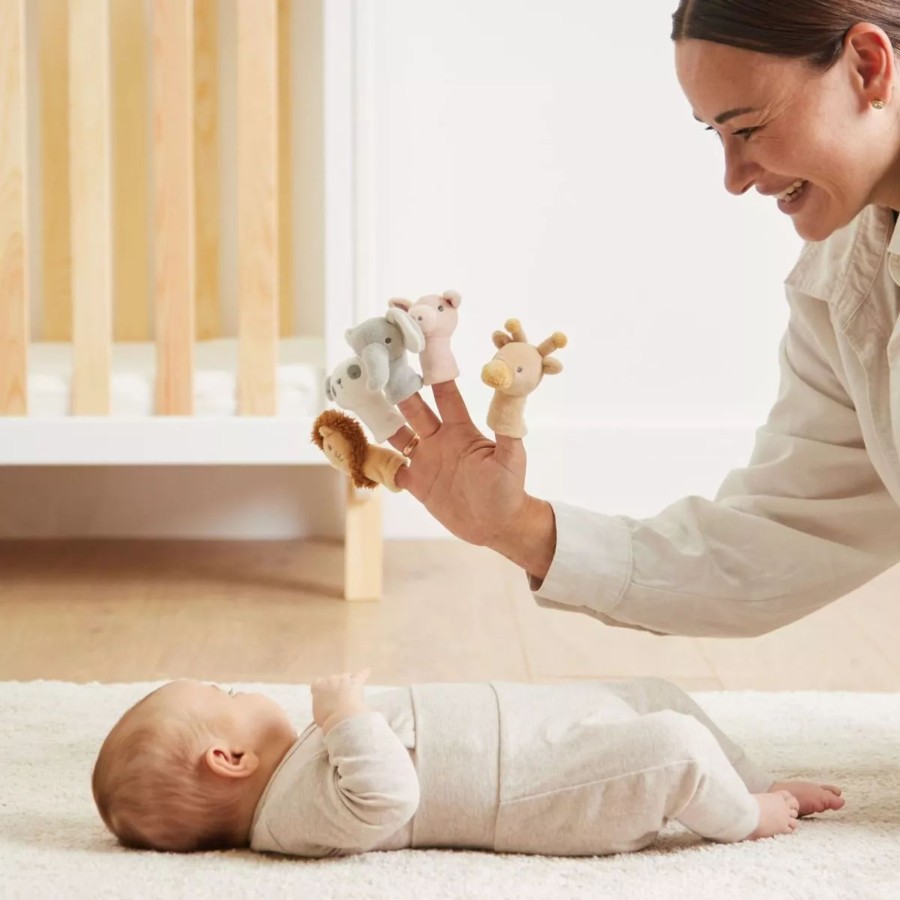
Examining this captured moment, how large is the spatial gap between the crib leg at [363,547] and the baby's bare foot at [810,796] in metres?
1.03

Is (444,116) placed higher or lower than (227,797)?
higher

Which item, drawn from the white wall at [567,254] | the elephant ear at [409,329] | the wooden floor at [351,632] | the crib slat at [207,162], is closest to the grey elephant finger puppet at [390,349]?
the elephant ear at [409,329]

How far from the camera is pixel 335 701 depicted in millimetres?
1095

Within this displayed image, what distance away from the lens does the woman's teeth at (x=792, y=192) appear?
3.71 ft

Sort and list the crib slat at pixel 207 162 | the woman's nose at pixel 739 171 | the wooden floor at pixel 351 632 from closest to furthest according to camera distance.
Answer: the woman's nose at pixel 739 171 → the wooden floor at pixel 351 632 → the crib slat at pixel 207 162

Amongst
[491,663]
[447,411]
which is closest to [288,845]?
[447,411]

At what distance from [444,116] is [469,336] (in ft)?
1.32

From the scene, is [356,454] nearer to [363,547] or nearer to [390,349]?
[390,349]

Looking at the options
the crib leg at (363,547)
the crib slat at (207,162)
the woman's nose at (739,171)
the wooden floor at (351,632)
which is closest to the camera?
the woman's nose at (739,171)

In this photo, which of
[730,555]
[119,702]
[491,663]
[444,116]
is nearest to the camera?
[730,555]

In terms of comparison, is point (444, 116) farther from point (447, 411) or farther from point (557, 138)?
point (447, 411)

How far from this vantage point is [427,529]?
2.63 metres

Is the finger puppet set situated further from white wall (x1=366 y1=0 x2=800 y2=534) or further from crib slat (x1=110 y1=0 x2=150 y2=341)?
crib slat (x1=110 y1=0 x2=150 y2=341)

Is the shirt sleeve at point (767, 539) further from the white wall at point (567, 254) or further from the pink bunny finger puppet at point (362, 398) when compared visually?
the white wall at point (567, 254)
